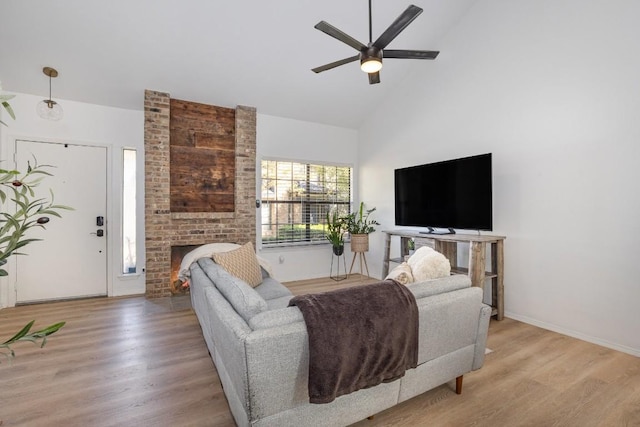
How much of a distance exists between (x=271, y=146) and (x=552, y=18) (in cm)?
393

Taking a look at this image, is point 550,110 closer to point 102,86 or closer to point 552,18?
point 552,18

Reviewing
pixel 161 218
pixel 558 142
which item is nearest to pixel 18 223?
pixel 161 218

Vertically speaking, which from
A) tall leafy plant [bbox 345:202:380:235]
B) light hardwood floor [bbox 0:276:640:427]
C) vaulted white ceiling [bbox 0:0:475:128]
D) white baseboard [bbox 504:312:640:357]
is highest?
vaulted white ceiling [bbox 0:0:475:128]

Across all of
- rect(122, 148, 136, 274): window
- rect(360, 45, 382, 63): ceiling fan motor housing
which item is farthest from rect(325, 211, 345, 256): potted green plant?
rect(360, 45, 382, 63): ceiling fan motor housing

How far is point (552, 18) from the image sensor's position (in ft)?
11.0

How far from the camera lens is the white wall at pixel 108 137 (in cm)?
409

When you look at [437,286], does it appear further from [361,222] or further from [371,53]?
[361,222]

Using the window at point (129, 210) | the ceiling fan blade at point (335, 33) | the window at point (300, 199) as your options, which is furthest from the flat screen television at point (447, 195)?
the window at point (129, 210)

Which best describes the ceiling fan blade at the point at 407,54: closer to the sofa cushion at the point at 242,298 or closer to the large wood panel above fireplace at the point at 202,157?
the sofa cushion at the point at 242,298

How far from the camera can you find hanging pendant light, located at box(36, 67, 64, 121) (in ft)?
11.5

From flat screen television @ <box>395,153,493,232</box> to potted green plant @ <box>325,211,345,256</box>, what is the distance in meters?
1.15

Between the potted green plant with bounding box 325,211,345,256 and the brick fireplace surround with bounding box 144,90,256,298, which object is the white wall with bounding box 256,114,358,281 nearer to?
the potted green plant with bounding box 325,211,345,256

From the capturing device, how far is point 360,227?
5.81m

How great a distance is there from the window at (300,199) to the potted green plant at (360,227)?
13.7 inches
